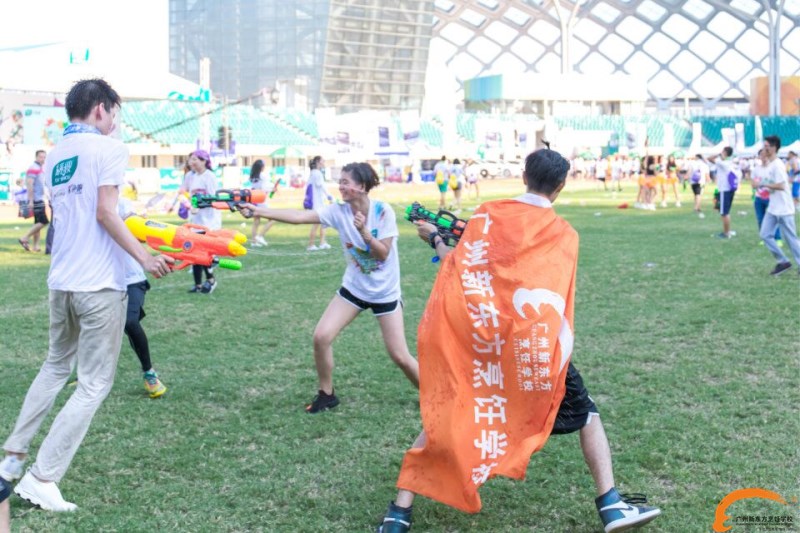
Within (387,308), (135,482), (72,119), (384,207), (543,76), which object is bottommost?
(135,482)

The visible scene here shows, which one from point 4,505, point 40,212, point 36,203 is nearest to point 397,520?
point 4,505

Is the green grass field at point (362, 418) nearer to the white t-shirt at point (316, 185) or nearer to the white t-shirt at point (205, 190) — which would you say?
the white t-shirt at point (205, 190)

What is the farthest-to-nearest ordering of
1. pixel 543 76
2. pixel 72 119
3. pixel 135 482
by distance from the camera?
1. pixel 543 76
2. pixel 135 482
3. pixel 72 119

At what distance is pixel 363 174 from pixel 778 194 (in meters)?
8.05

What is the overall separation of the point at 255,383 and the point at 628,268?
7787 millimetres

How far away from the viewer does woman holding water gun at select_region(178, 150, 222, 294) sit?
460 inches

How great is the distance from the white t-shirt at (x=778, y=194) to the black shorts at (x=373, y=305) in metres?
7.69

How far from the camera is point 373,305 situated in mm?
5918

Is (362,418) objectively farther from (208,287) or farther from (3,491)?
(208,287)

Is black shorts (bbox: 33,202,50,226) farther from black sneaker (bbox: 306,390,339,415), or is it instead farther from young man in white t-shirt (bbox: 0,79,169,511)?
young man in white t-shirt (bbox: 0,79,169,511)

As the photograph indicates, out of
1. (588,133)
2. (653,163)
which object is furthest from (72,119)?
(588,133)

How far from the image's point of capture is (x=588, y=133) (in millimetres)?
74312

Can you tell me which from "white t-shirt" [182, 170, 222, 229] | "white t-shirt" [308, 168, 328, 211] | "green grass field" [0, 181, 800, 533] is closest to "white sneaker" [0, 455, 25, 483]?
"green grass field" [0, 181, 800, 533]

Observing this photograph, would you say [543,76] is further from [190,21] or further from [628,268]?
[628,268]
